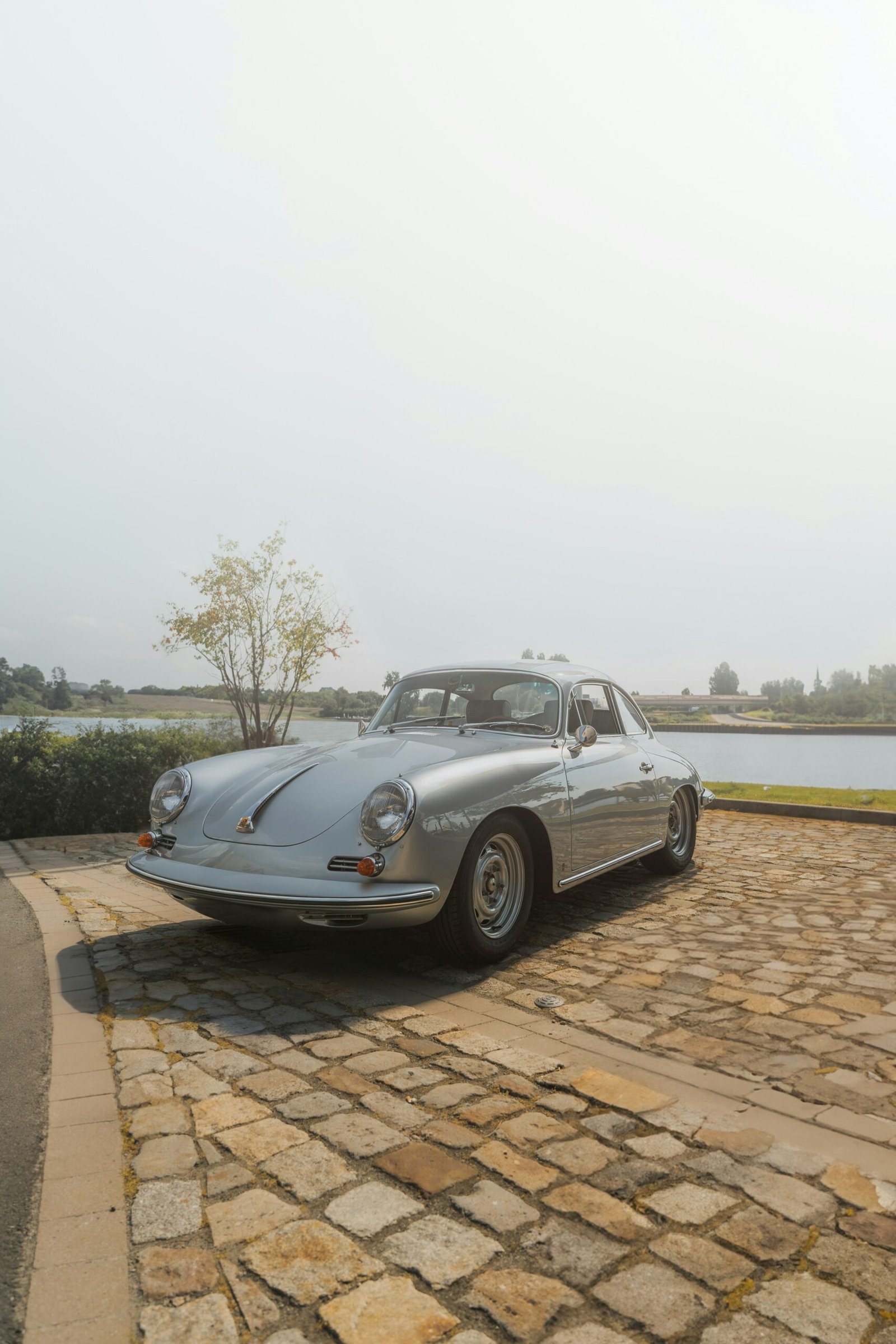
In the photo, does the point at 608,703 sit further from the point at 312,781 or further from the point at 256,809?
the point at 256,809

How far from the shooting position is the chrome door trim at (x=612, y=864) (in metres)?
5.07

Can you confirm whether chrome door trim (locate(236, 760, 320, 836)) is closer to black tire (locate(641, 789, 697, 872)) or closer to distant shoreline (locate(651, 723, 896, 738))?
black tire (locate(641, 789, 697, 872))

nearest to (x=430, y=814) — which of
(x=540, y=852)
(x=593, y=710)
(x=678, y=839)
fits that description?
(x=540, y=852)

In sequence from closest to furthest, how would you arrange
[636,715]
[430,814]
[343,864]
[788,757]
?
[343,864] → [430,814] → [636,715] → [788,757]

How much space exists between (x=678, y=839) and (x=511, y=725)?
93.9 inches

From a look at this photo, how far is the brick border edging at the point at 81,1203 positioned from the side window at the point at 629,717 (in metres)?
3.97

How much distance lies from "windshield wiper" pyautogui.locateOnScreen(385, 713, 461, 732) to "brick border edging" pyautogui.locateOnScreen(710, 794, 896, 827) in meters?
6.53

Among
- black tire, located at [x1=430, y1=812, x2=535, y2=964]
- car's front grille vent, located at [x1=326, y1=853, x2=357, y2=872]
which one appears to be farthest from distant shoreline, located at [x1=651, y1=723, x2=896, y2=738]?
car's front grille vent, located at [x1=326, y1=853, x2=357, y2=872]

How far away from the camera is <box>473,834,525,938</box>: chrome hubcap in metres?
4.48

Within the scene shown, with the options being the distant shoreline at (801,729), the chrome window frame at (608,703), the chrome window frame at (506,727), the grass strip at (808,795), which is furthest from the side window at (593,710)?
the distant shoreline at (801,729)

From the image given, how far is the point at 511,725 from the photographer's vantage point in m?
5.48

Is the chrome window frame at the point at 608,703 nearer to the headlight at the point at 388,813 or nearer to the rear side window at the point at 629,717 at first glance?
the rear side window at the point at 629,717

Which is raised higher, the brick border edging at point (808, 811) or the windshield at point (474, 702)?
the windshield at point (474, 702)

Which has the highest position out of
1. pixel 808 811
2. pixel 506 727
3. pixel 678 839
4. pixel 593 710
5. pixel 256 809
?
pixel 593 710
